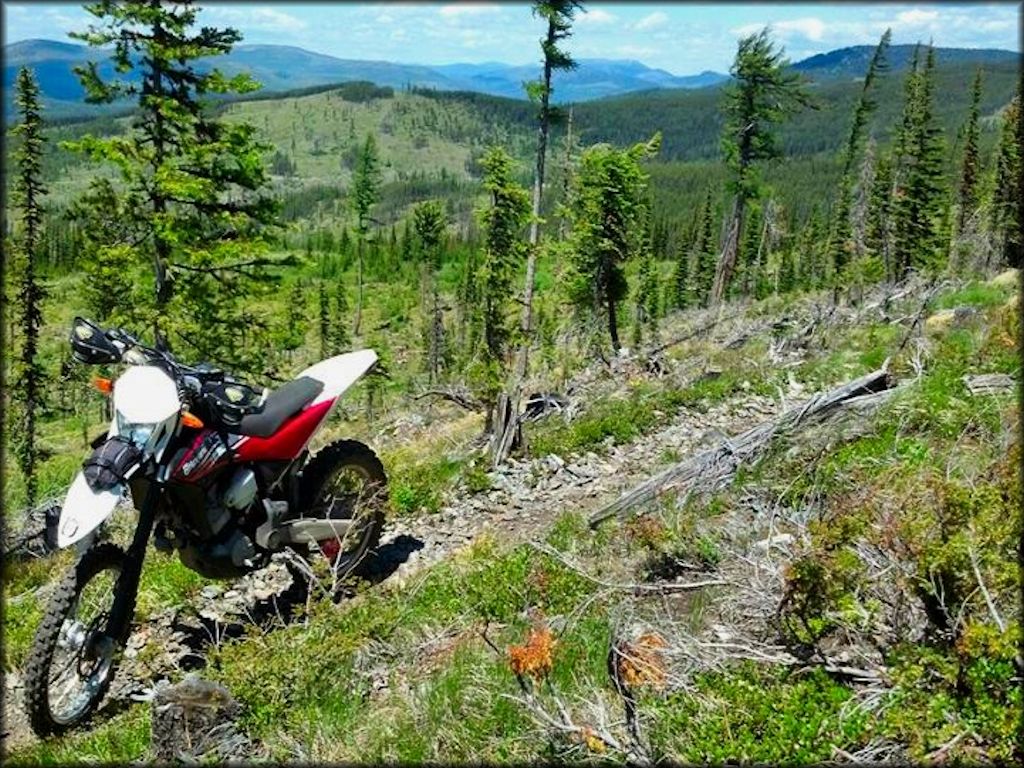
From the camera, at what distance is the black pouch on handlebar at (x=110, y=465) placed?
4238 millimetres

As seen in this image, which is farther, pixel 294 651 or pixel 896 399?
pixel 896 399


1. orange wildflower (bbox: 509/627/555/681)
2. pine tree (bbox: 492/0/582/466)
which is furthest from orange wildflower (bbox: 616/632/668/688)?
pine tree (bbox: 492/0/582/466)

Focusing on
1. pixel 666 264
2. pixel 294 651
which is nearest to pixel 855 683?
pixel 294 651

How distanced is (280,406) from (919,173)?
51207 millimetres

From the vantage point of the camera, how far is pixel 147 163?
14.6 metres

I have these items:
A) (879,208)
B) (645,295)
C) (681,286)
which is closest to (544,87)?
(879,208)

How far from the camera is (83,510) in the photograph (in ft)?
13.8

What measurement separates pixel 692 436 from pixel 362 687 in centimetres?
580

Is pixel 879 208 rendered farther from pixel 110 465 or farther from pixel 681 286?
pixel 110 465

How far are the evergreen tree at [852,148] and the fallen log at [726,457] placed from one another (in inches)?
1381

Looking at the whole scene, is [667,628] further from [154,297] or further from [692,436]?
[154,297]

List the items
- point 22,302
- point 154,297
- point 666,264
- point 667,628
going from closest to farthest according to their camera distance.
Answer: point 667,628
point 154,297
point 22,302
point 666,264

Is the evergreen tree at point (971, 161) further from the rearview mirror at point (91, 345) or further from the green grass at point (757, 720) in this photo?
the rearview mirror at point (91, 345)

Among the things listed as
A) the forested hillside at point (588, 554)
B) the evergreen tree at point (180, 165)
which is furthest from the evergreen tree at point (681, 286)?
the evergreen tree at point (180, 165)
